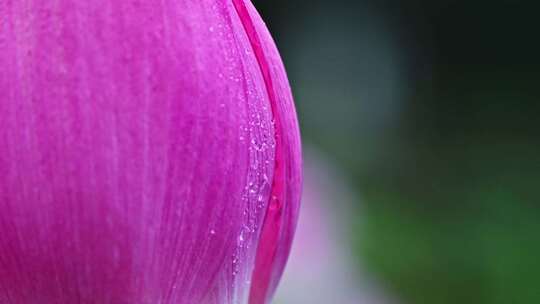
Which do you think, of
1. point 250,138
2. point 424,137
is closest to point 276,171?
point 250,138

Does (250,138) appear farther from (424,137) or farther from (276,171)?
(424,137)

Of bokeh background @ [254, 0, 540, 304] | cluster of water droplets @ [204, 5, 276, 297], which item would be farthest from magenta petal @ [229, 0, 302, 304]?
bokeh background @ [254, 0, 540, 304]

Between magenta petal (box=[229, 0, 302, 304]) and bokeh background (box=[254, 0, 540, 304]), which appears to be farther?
bokeh background (box=[254, 0, 540, 304])

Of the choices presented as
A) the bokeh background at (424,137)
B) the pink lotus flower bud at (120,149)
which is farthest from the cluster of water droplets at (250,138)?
the bokeh background at (424,137)

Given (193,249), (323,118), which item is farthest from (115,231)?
(323,118)

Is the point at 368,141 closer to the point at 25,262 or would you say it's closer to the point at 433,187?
the point at 433,187

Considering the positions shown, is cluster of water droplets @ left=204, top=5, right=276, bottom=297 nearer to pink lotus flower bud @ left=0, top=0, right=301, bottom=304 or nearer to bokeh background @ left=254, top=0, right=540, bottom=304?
pink lotus flower bud @ left=0, top=0, right=301, bottom=304

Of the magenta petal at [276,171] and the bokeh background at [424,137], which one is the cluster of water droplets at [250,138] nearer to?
the magenta petal at [276,171]
